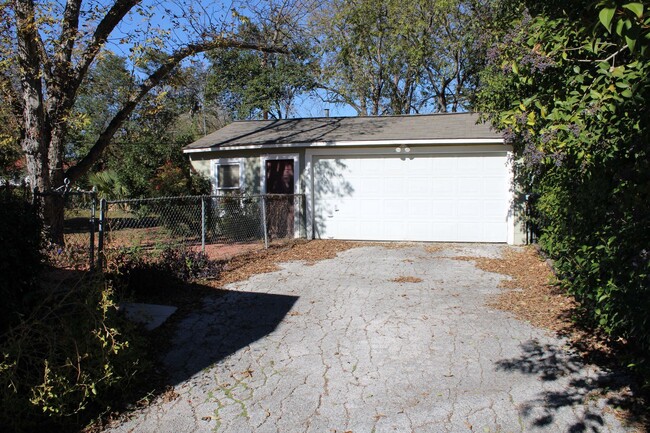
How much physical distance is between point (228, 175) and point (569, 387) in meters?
11.7

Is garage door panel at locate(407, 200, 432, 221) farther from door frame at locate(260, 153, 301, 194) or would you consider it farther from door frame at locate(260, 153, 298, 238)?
door frame at locate(260, 153, 301, 194)

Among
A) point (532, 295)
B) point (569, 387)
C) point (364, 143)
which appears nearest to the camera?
point (569, 387)

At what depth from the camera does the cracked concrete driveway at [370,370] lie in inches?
134

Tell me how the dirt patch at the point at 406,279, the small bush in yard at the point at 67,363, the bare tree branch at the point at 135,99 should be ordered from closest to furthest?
the small bush in yard at the point at 67,363, the dirt patch at the point at 406,279, the bare tree branch at the point at 135,99

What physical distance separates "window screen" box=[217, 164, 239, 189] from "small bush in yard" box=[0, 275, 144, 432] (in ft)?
32.9

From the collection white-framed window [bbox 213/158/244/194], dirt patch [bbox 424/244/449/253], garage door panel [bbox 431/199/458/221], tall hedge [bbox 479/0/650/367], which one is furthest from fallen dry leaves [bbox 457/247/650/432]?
white-framed window [bbox 213/158/244/194]

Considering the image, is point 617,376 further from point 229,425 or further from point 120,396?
point 120,396

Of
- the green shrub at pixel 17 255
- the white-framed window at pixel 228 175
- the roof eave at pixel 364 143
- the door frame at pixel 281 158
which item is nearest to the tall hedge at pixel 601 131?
the green shrub at pixel 17 255

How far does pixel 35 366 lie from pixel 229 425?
149 centimetres

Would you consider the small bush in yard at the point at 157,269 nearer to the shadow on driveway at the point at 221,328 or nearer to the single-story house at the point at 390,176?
the shadow on driveway at the point at 221,328

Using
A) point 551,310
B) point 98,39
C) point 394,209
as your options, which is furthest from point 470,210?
point 98,39

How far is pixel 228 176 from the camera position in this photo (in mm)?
14086

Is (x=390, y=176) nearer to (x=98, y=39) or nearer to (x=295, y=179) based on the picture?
(x=295, y=179)

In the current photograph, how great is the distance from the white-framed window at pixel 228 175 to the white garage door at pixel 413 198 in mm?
2398
